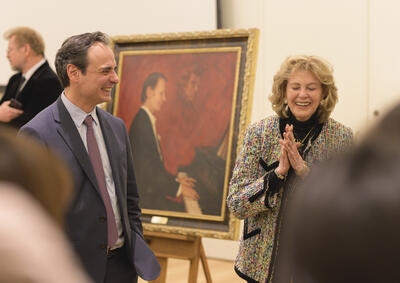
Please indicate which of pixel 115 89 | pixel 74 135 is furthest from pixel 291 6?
pixel 74 135

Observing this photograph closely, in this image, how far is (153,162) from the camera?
444 centimetres

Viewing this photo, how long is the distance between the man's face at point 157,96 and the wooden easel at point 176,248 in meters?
1.05

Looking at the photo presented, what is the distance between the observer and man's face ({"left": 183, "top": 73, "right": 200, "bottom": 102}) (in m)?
4.39

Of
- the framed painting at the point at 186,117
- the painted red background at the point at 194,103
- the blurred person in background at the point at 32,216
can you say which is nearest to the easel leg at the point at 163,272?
the framed painting at the point at 186,117

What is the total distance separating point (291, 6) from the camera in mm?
6297

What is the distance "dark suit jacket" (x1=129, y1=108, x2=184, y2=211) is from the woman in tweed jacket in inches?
52.9

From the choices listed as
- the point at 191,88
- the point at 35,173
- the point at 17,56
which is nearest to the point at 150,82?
the point at 191,88

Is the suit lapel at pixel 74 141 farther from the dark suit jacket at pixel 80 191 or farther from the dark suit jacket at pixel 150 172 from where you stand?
the dark suit jacket at pixel 150 172

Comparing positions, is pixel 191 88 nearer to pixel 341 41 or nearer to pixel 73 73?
pixel 73 73

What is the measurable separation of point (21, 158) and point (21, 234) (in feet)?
0.29

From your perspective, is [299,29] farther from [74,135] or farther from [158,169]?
[74,135]

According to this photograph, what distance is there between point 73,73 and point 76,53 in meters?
0.12

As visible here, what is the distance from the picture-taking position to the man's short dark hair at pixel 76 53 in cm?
308

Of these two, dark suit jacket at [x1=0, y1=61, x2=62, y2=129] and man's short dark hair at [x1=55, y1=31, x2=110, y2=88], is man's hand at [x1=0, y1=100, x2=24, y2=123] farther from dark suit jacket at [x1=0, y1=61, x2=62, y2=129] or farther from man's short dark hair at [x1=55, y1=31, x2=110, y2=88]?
man's short dark hair at [x1=55, y1=31, x2=110, y2=88]
